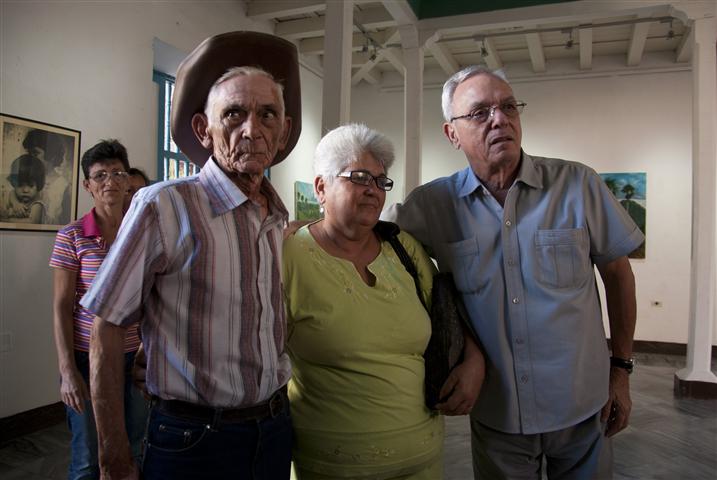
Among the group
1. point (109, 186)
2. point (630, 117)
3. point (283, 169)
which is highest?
point (630, 117)

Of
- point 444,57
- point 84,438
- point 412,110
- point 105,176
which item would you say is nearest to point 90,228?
point 105,176

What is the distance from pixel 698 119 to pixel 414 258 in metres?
5.30

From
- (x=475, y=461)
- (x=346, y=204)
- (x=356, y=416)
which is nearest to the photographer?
(x=356, y=416)

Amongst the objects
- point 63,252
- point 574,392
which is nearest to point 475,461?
point 574,392

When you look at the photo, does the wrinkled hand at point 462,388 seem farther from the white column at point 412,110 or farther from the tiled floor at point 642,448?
the white column at point 412,110

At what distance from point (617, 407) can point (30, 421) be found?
14.4 feet

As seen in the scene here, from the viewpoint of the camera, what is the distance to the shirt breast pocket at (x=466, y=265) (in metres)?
1.87

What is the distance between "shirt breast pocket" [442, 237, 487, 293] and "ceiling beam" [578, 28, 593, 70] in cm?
680

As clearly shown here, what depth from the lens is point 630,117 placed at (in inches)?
335

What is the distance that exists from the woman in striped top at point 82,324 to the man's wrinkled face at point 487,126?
5.91 feet

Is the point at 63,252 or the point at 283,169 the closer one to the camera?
the point at 63,252

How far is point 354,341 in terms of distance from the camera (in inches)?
61.7

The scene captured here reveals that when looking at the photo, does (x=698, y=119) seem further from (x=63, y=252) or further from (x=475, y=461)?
(x=63, y=252)

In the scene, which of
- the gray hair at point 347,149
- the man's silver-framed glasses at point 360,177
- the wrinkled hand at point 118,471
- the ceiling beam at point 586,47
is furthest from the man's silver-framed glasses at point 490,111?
the ceiling beam at point 586,47
